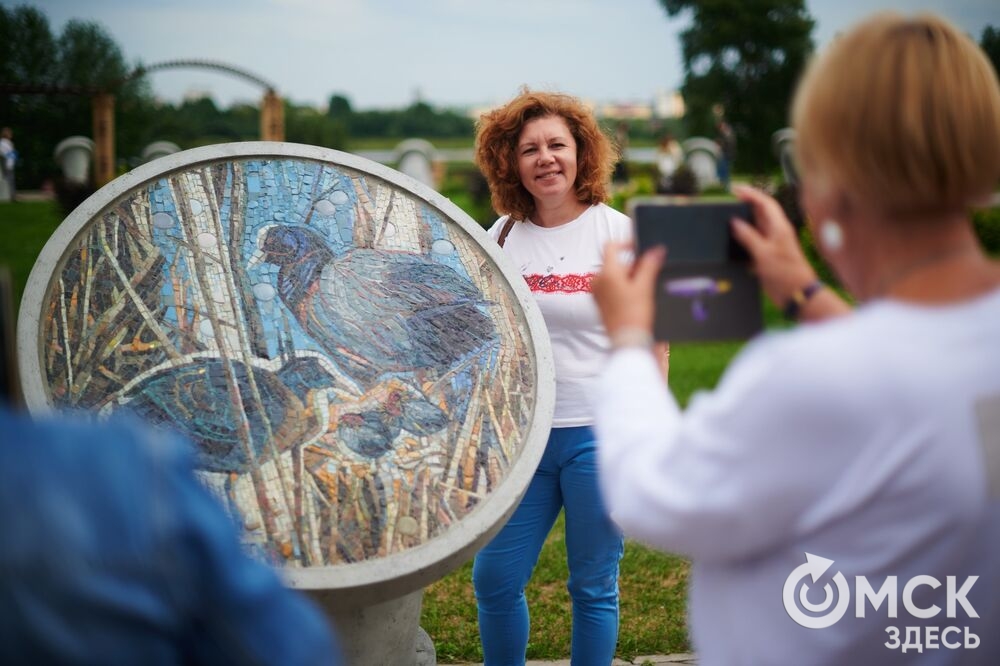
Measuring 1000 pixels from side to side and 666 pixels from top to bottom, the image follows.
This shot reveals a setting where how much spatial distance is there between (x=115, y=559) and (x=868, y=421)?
0.78 m

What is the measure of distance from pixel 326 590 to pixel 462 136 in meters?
62.8

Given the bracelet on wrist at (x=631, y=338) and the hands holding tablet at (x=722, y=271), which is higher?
the hands holding tablet at (x=722, y=271)

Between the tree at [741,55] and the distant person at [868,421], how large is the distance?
4610 centimetres

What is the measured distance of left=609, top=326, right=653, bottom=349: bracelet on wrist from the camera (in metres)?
1.26

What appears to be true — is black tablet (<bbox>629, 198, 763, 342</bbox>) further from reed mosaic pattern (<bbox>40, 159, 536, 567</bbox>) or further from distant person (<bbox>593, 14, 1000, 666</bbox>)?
reed mosaic pattern (<bbox>40, 159, 536, 567</bbox>)

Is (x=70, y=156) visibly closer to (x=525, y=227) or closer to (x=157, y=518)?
(x=525, y=227)

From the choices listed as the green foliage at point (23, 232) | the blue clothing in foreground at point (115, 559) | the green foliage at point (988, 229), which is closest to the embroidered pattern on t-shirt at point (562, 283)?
the blue clothing in foreground at point (115, 559)

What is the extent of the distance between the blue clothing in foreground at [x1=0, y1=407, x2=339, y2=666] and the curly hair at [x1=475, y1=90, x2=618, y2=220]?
233 centimetres

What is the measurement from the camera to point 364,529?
2.06 m

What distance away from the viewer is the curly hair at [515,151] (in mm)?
3121

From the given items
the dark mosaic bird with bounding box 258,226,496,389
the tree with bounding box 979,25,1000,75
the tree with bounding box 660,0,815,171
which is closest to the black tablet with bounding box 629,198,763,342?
the dark mosaic bird with bounding box 258,226,496,389

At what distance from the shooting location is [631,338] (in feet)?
4.15

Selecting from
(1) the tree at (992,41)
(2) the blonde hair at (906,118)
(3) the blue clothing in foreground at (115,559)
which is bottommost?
(3) the blue clothing in foreground at (115,559)

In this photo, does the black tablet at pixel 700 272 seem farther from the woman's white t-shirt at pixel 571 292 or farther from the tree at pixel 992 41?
the tree at pixel 992 41
